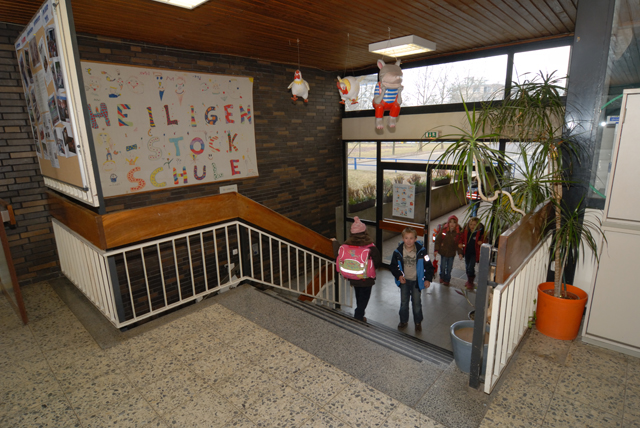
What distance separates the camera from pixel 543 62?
495 centimetres

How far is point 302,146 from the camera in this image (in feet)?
21.5

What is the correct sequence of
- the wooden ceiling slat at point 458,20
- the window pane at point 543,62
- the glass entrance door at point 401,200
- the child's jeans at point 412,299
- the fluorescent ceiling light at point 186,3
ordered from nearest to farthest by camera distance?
1. the fluorescent ceiling light at point 186,3
2. the wooden ceiling slat at point 458,20
3. the child's jeans at point 412,299
4. the window pane at point 543,62
5. the glass entrance door at point 401,200

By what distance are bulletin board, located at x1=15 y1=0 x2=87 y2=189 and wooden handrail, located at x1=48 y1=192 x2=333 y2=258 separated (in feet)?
0.95

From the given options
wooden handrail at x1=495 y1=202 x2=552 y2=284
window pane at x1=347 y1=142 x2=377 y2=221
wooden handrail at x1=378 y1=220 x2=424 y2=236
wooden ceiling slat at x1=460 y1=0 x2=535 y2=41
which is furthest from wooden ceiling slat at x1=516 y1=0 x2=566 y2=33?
wooden handrail at x1=378 y1=220 x2=424 y2=236

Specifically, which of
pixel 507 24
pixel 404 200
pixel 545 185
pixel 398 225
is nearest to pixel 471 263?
pixel 398 225

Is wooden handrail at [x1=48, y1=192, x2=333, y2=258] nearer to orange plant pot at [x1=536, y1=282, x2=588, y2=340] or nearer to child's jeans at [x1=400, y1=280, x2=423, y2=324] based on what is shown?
child's jeans at [x1=400, y1=280, x2=423, y2=324]

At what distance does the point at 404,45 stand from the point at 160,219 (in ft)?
11.2

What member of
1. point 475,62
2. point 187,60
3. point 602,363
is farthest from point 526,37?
point 187,60

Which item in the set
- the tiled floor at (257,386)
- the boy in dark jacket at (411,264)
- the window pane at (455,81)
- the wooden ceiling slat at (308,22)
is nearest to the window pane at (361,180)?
the window pane at (455,81)

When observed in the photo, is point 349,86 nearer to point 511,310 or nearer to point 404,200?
point 511,310

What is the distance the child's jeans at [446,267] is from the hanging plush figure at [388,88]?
2904 mm

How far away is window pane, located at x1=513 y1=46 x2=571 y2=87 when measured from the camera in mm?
4770

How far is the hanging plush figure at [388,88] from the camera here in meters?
4.02

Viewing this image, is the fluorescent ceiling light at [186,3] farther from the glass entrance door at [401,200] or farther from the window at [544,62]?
the glass entrance door at [401,200]
